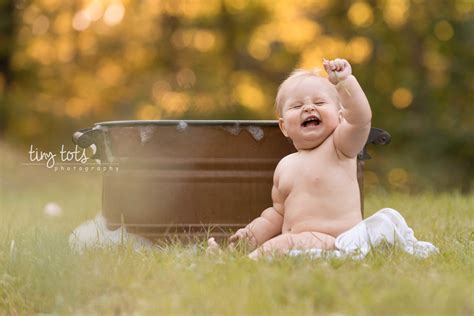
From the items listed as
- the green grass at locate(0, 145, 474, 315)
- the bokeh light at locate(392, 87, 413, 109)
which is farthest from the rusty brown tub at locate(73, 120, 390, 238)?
the bokeh light at locate(392, 87, 413, 109)

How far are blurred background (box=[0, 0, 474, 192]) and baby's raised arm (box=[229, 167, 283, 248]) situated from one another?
5.72 m

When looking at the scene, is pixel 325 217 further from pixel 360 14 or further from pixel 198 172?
pixel 360 14

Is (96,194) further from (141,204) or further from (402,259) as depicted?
(402,259)

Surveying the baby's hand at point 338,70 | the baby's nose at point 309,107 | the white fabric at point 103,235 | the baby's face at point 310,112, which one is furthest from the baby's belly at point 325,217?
the white fabric at point 103,235

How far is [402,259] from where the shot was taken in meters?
2.52

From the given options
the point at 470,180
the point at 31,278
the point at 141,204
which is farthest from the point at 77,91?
the point at 31,278

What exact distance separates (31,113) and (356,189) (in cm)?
825

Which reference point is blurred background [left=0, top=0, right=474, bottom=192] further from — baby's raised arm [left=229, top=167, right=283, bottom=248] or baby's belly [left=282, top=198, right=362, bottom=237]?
baby's belly [left=282, top=198, right=362, bottom=237]

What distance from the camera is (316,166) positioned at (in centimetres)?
295

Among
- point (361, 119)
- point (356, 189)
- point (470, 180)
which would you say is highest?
point (361, 119)

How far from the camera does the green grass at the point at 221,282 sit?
6.25 feet

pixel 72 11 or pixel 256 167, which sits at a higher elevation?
pixel 72 11

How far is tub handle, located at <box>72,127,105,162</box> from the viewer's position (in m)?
3.36

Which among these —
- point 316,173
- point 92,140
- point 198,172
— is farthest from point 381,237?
point 92,140
